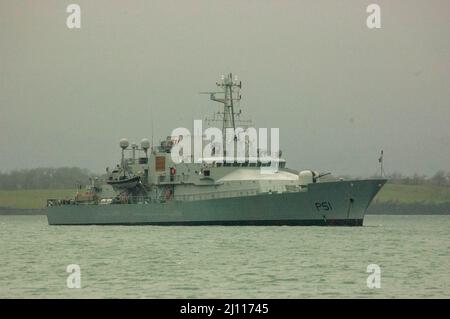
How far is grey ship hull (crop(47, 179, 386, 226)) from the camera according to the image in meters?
64.8

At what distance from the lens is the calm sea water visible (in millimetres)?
34562

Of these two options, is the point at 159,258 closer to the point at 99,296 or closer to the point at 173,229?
the point at 99,296

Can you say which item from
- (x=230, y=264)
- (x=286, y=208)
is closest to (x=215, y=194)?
(x=286, y=208)

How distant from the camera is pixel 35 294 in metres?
34.1

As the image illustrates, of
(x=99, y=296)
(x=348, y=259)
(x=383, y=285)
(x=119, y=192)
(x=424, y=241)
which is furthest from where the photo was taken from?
(x=119, y=192)

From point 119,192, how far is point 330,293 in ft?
160

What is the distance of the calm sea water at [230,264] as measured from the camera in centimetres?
3456

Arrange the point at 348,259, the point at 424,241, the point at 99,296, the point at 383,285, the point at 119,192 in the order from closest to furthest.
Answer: the point at 99,296 < the point at 383,285 < the point at 348,259 < the point at 424,241 < the point at 119,192

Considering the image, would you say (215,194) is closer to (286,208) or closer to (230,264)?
(286,208)

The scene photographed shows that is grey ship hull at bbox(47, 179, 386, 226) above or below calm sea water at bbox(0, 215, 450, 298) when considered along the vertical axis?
above

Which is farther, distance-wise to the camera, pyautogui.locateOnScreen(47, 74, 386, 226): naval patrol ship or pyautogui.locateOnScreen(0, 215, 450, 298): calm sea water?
pyautogui.locateOnScreen(47, 74, 386, 226): naval patrol ship

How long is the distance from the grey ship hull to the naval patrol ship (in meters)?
0.06

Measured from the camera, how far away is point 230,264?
4241 cm
